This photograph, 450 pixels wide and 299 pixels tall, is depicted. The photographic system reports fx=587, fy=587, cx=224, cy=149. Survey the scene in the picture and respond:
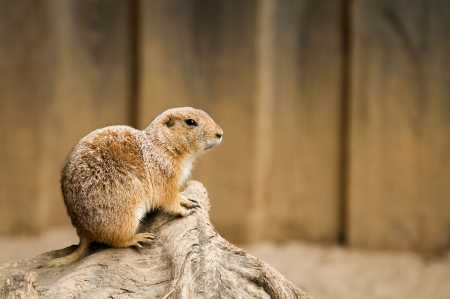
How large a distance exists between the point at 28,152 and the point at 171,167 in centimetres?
271

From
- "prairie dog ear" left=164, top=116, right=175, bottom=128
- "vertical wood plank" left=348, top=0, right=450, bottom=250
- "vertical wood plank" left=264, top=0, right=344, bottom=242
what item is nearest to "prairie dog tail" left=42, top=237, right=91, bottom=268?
"prairie dog ear" left=164, top=116, right=175, bottom=128

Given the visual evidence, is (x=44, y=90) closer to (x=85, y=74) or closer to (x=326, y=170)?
(x=85, y=74)

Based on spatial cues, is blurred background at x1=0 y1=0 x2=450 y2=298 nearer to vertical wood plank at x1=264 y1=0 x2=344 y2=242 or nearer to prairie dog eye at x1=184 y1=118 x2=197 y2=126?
vertical wood plank at x1=264 y1=0 x2=344 y2=242

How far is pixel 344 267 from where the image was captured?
5059 millimetres

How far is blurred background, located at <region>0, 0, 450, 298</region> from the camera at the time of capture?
203 inches

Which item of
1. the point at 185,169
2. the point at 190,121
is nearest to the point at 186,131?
the point at 190,121

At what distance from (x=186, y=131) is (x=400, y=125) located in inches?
110

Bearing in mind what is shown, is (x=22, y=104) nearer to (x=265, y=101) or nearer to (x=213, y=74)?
(x=213, y=74)

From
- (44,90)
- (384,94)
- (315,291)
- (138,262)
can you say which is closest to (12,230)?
(44,90)

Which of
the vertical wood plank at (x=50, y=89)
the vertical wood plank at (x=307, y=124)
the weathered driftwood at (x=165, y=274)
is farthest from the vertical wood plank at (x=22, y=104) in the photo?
the weathered driftwood at (x=165, y=274)

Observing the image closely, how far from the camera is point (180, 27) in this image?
5254 millimetres

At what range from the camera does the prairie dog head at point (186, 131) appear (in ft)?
9.90

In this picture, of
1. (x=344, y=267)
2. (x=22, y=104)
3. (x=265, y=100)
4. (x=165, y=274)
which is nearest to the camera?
(x=165, y=274)

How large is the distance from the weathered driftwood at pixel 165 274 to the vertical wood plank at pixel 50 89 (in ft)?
8.70
